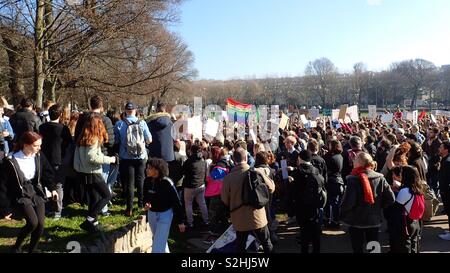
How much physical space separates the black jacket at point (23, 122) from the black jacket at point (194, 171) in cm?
275

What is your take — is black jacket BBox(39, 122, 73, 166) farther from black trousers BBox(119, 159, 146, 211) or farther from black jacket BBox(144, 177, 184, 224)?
black jacket BBox(144, 177, 184, 224)

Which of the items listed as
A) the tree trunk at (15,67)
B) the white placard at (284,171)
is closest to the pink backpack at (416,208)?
the white placard at (284,171)

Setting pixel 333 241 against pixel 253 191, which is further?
pixel 333 241

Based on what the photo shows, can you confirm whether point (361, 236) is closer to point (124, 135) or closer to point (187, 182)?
point (187, 182)

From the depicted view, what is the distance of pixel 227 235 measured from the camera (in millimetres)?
6070

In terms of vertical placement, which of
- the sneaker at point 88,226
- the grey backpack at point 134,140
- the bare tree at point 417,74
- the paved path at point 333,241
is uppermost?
the bare tree at point 417,74

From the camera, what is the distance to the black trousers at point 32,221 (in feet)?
16.2

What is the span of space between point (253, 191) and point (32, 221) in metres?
2.63

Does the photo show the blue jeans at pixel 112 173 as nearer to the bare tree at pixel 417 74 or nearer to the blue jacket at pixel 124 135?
the blue jacket at pixel 124 135

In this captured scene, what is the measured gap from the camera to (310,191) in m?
6.10

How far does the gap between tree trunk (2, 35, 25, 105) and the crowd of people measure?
7630mm

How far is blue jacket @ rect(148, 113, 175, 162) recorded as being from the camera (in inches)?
304

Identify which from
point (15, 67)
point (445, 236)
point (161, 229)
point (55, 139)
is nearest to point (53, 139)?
point (55, 139)

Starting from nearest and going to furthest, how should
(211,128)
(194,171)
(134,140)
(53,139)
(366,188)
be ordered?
(366,188) → (53,139) → (134,140) → (194,171) → (211,128)
